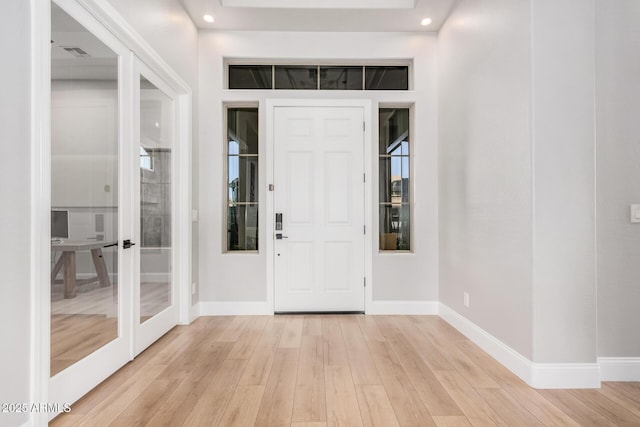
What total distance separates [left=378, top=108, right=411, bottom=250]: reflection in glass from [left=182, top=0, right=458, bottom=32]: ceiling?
95cm

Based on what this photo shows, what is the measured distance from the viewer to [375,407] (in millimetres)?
1917

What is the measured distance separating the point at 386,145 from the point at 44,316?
341 centimetres

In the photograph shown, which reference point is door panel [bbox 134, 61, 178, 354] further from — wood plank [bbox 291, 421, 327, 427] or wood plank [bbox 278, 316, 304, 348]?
wood plank [bbox 291, 421, 327, 427]

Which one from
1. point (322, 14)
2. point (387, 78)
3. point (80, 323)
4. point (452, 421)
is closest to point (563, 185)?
point (452, 421)

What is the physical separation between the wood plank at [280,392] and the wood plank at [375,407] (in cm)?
42

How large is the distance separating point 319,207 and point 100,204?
2.17 m

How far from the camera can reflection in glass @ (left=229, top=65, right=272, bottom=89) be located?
12.7ft

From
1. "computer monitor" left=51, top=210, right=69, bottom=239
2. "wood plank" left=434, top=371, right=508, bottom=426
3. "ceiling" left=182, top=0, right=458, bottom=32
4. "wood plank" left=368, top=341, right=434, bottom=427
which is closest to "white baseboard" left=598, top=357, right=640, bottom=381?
"wood plank" left=434, top=371, right=508, bottom=426

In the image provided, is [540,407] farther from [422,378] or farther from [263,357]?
[263,357]

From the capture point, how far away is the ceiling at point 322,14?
3.29 m

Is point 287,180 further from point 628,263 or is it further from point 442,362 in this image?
point 628,263

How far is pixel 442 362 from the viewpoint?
99.7 inches

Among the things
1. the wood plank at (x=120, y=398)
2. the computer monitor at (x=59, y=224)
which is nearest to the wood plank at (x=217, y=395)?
the wood plank at (x=120, y=398)

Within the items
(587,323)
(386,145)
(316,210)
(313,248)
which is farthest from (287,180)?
(587,323)
